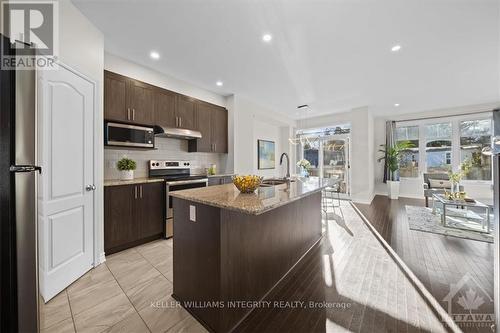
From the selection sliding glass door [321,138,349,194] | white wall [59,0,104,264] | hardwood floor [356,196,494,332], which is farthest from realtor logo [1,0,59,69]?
sliding glass door [321,138,349,194]

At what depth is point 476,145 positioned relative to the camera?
5.76 m

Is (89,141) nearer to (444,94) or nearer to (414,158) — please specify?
(444,94)

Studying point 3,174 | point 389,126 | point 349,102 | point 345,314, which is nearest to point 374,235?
point 345,314

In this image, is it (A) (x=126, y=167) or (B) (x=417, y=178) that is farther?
(B) (x=417, y=178)

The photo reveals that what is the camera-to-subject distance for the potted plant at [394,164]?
6488 millimetres

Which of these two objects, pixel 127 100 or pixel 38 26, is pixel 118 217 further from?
pixel 38 26

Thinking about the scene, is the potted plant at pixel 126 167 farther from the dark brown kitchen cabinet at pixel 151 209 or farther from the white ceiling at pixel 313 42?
the white ceiling at pixel 313 42

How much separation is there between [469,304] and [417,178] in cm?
621

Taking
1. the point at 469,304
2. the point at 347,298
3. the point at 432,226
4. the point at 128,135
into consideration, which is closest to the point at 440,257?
the point at 469,304

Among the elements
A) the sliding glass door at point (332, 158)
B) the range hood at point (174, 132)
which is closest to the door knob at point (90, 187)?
the range hood at point (174, 132)

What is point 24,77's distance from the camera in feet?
2.77

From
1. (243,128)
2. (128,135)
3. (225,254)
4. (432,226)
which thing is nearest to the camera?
(225,254)

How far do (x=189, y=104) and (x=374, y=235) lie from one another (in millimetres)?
4141

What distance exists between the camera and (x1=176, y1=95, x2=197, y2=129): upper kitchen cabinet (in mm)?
3808
